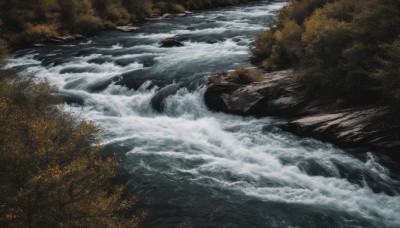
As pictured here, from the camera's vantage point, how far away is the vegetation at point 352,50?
17.4 metres

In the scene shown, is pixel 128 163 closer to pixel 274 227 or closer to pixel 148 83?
pixel 274 227

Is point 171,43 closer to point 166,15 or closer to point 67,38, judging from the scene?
point 67,38

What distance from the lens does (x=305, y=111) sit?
70.0 ft

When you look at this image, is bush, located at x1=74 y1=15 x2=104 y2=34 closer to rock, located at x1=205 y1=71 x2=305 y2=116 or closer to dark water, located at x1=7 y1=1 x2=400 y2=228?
dark water, located at x1=7 y1=1 x2=400 y2=228

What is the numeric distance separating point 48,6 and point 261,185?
1594 inches

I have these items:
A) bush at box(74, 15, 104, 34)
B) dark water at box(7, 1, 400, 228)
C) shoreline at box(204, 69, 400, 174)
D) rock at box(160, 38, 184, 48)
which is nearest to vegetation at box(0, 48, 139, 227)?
dark water at box(7, 1, 400, 228)

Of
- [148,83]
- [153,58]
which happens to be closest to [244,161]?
[148,83]

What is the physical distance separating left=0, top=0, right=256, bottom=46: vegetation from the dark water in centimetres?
1088

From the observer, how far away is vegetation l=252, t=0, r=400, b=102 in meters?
17.4

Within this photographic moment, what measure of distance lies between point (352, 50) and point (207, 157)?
8.70 meters

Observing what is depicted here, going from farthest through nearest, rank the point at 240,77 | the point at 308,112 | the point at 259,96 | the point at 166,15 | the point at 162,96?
the point at 166,15
the point at 162,96
the point at 240,77
the point at 259,96
the point at 308,112

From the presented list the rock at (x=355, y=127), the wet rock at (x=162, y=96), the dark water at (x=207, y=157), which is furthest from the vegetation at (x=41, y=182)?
the wet rock at (x=162, y=96)

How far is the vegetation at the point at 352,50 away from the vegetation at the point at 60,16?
30.0m

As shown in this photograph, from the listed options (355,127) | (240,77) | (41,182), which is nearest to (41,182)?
(41,182)
